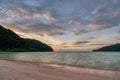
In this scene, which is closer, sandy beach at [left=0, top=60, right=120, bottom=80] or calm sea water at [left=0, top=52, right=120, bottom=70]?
sandy beach at [left=0, top=60, right=120, bottom=80]

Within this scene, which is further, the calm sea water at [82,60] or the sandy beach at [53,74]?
the calm sea water at [82,60]

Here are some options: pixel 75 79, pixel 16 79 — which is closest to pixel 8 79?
pixel 16 79

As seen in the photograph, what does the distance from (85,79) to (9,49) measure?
566ft

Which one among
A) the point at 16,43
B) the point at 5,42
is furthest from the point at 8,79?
the point at 16,43

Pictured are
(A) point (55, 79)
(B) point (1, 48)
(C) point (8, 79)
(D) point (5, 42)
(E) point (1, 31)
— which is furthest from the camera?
(E) point (1, 31)

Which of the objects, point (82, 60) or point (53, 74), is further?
point (82, 60)

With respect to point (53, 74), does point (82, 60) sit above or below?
above

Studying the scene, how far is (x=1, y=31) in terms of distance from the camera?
635 ft

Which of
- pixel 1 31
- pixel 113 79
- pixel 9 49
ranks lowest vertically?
pixel 113 79

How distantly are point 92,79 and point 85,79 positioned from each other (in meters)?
0.51

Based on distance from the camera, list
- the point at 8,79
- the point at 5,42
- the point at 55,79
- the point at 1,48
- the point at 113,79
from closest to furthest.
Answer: the point at 8,79, the point at 55,79, the point at 113,79, the point at 1,48, the point at 5,42

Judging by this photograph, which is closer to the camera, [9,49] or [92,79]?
[92,79]

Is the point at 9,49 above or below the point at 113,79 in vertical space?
above

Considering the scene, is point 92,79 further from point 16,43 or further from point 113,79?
point 16,43
